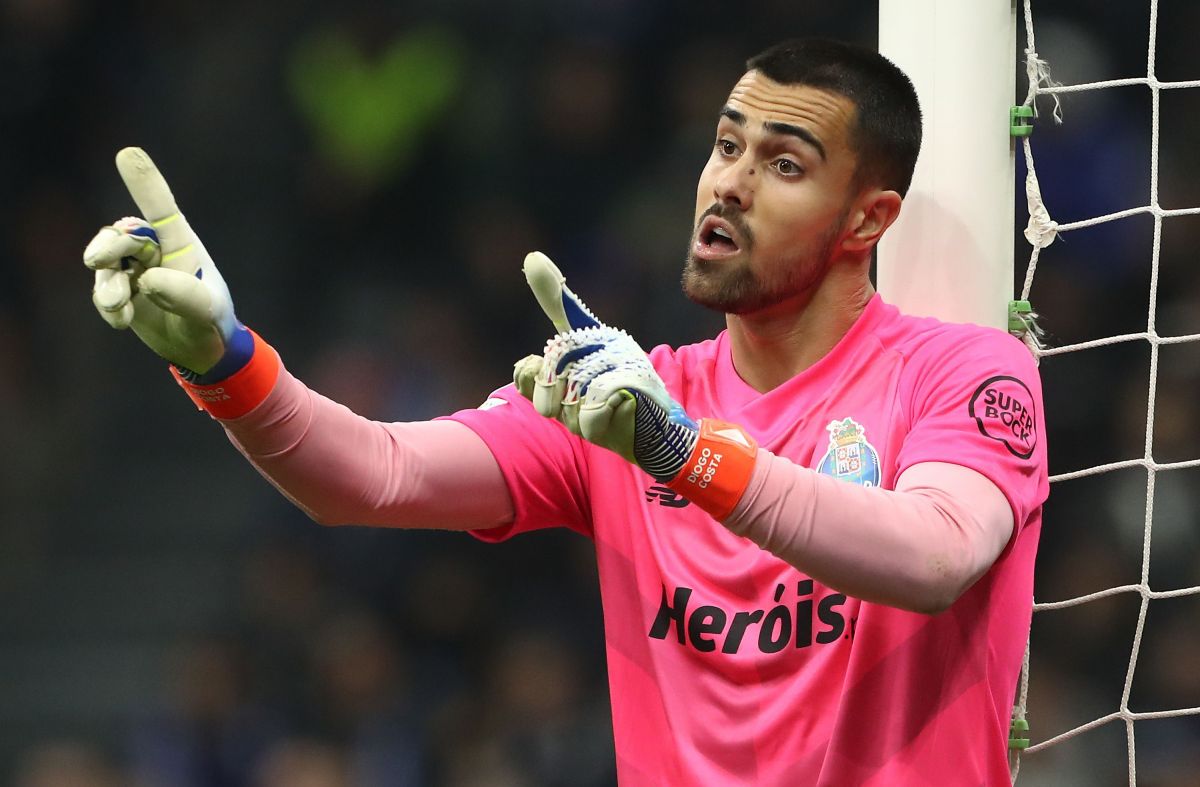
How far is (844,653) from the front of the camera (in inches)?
67.7

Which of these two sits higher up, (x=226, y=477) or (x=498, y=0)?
(x=498, y=0)

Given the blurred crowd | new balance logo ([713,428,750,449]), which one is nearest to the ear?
new balance logo ([713,428,750,449])

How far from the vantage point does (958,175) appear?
2.04m

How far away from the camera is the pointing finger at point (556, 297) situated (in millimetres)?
Answer: 1464

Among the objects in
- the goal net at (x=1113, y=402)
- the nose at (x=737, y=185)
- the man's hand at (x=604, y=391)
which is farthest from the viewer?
the goal net at (x=1113, y=402)

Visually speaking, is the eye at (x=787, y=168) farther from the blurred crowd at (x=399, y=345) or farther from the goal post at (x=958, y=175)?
the blurred crowd at (x=399, y=345)

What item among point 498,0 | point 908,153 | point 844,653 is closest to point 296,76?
point 498,0

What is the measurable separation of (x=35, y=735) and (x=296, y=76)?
6.95ft

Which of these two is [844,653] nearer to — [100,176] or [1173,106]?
[1173,106]

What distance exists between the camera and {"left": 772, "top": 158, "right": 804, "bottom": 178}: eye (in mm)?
1872

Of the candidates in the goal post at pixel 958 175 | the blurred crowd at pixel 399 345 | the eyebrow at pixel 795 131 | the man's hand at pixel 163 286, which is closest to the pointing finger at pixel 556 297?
the man's hand at pixel 163 286

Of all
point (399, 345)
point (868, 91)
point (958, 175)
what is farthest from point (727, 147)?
point (399, 345)

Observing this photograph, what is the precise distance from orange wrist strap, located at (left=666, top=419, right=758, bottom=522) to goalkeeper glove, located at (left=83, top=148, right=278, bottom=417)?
448mm

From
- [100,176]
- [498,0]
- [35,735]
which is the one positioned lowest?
[35,735]
